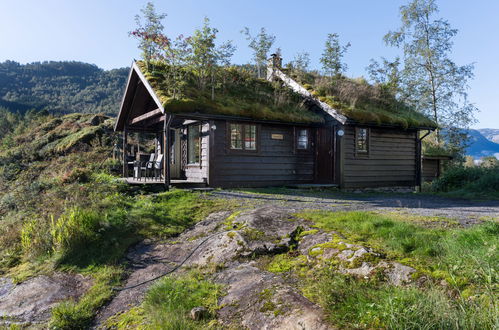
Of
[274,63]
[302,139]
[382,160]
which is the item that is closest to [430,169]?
[382,160]

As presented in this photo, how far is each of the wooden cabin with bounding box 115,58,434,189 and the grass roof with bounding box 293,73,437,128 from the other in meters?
0.28

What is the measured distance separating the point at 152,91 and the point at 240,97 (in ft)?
11.0

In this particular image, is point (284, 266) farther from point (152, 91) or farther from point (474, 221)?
point (152, 91)

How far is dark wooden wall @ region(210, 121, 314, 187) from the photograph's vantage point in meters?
12.0

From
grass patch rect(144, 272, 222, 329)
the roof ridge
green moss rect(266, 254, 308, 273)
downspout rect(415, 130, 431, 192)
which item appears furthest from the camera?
downspout rect(415, 130, 431, 192)

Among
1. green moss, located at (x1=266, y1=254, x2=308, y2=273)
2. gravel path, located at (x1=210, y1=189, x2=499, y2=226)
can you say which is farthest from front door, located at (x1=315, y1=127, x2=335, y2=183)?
green moss, located at (x1=266, y1=254, x2=308, y2=273)

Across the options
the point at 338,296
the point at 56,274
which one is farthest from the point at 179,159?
the point at 338,296

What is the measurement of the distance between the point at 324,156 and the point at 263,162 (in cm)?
284

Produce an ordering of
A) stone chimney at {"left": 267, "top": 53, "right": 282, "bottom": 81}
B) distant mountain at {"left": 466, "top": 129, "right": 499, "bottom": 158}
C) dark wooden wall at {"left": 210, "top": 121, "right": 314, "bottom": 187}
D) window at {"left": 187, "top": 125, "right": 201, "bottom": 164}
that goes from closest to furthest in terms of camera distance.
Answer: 1. dark wooden wall at {"left": 210, "top": 121, "right": 314, "bottom": 187}
2. window at {"left": 187, "top": 125, "right": 201, "bottom": 164}
3. stone chimney at {"left": 267, "top": 53, "right": 282, "bottom": 81}
4. distant mountain at {"left": 466, "top": 129, "right": 499, "bottom": 158}

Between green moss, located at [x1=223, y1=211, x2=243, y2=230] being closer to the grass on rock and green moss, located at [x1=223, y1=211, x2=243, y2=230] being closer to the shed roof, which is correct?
the grass on rock

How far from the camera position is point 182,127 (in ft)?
47.1

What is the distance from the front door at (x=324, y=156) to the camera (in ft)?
45.8

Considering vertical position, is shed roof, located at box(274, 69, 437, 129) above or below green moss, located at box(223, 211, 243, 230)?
above

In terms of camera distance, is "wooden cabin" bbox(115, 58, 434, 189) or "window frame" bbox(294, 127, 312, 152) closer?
"wooden cabin" bbox(115, 58, 434, 189)
